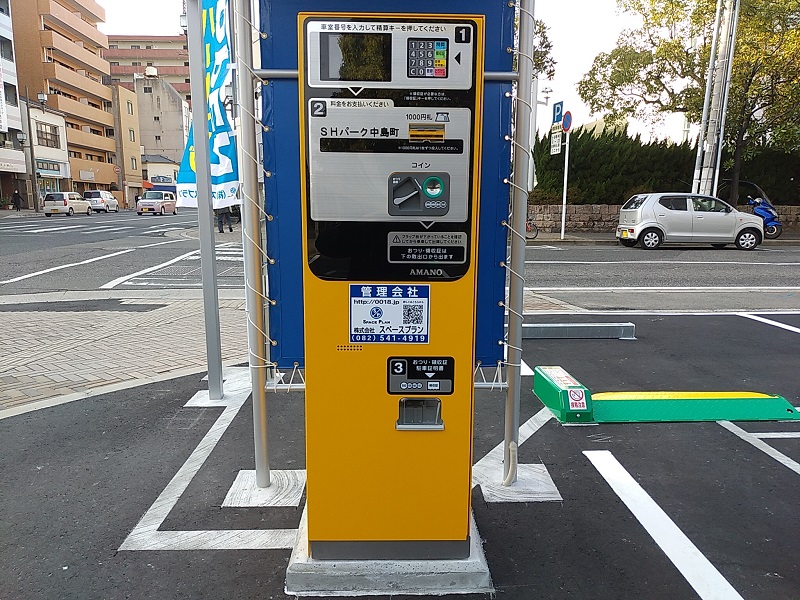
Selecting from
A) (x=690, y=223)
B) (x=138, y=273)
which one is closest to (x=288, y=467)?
(x=138, y=273)

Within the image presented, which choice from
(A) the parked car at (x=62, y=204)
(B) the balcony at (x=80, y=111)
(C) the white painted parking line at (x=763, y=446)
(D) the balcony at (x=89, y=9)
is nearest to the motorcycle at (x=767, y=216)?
(C) the white painted parking line at (x=763, y=446)

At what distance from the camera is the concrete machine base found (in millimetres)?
2457

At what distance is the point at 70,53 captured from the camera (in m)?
58.1

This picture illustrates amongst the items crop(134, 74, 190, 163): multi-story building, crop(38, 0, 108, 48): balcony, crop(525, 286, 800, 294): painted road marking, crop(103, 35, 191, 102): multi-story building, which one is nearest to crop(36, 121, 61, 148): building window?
crop(38, 0, 108, 48): balcony

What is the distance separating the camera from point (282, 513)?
3.05 metres

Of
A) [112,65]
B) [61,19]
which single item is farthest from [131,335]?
[112,65]

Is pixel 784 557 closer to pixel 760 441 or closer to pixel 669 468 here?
pixel 669 468

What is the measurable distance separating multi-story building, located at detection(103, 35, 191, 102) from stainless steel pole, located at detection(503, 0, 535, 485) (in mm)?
92706

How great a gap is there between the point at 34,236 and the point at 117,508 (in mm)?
19536

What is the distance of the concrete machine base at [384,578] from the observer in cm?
246

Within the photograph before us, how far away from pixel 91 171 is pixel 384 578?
65.5 m

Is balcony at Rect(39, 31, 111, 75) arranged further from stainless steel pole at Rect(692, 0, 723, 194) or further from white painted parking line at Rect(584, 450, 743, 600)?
white painted parking line at Rect(584, 450, 743, 600)

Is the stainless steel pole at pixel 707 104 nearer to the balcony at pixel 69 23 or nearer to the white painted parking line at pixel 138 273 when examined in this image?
the white painted parking line at pixel 138 273

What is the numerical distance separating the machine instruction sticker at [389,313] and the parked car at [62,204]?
40593 mm
